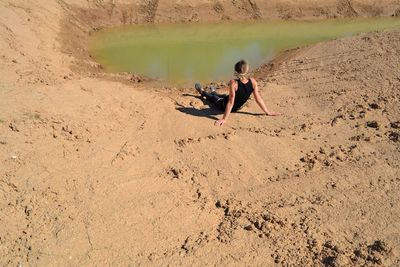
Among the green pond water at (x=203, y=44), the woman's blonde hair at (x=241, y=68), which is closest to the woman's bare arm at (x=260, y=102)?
the woman's blonde hair at (x=241, y=68)

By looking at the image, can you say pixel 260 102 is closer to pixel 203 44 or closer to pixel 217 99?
pixel 217 99

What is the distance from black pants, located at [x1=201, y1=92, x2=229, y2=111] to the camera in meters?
5.71

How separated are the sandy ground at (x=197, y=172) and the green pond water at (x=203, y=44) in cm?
182

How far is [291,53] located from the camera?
364 inches

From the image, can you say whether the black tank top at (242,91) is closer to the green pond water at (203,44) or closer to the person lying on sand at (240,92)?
the person lying on sand at (240,92)

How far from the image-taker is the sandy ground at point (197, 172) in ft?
11.2

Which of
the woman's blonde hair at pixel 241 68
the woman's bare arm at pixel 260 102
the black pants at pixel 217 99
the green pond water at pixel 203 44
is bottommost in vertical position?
the green pond water at pixel 203 44

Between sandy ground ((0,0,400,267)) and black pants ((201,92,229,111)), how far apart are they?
16cm

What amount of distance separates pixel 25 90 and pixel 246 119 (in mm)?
2967

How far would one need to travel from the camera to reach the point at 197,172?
4.38 meters

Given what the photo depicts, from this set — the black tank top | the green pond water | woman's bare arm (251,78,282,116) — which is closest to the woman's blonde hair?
the black tank top

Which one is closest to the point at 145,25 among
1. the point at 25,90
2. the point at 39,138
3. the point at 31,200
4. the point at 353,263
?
the point at 25,90

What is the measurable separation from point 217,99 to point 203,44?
202 inches

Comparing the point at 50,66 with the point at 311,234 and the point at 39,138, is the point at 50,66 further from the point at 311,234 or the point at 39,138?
the point at 311,234
